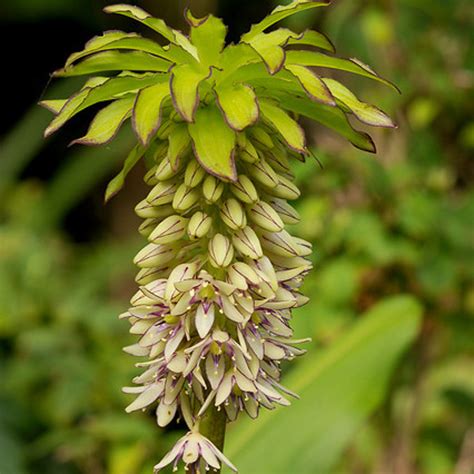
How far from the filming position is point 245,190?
1.10 metres

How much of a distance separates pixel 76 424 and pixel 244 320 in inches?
67.0

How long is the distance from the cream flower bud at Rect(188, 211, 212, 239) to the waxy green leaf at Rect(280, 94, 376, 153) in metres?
0.17

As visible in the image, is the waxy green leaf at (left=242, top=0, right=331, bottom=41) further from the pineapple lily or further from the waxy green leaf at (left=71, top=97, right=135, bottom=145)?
the waxy green leaf at (left=71, top=97, right=135, bottom=145)

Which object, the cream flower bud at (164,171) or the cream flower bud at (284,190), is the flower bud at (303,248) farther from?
the cream flower bud at (164,171)

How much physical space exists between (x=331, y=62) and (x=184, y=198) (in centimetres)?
24

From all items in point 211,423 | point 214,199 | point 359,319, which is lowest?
point 359,319

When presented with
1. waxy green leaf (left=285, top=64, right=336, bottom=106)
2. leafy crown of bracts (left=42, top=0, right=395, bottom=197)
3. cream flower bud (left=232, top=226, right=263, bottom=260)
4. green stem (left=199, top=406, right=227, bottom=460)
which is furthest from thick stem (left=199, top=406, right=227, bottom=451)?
waxy green leaf (left=285, top=64, right=336, bottom=106)

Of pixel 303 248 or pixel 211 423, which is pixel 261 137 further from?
pixel 211 423

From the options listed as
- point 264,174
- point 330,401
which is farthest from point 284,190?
point 330,401

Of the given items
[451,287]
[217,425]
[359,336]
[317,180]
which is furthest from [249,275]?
[451,287]

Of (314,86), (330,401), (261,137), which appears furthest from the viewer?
(330,401)

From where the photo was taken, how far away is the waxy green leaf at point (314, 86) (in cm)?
100

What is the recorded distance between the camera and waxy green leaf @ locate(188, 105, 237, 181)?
1001mm

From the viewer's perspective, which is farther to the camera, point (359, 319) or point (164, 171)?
point (359, 319)
